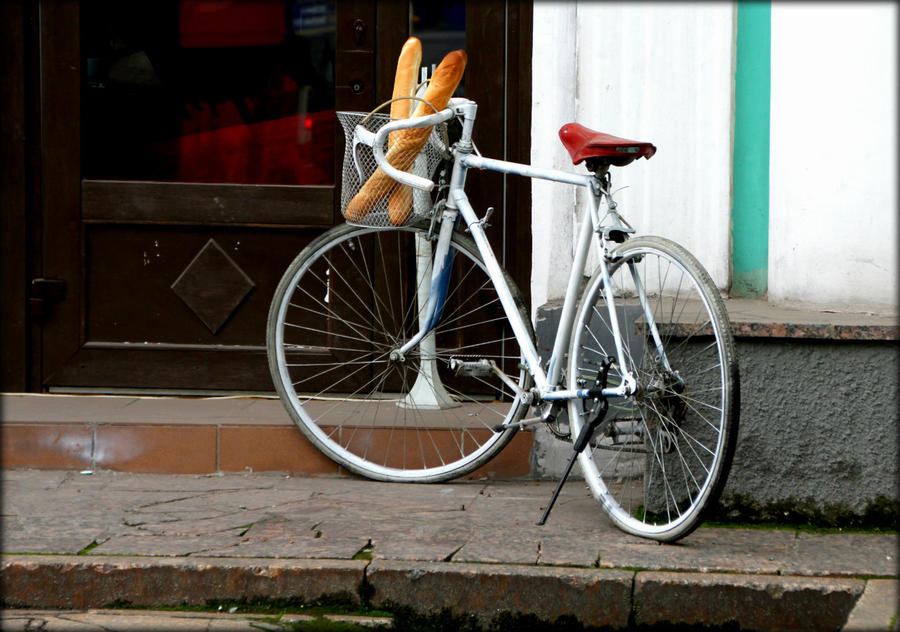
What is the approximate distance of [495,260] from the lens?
12.8 ft

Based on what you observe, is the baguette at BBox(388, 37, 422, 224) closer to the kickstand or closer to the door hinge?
the kickstand

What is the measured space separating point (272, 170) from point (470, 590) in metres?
2.60

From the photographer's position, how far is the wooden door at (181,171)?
4945 millimetres

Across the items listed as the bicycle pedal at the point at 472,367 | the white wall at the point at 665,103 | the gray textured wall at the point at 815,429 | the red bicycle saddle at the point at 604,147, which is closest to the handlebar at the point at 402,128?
the red bicycle saddle at the point at 604,147

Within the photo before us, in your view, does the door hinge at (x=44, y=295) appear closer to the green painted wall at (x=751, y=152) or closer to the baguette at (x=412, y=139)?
the baguette at (x=412, y=139)

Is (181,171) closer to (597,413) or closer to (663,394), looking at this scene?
(597,413)

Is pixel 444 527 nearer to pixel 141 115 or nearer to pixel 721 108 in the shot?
pixel 721 108

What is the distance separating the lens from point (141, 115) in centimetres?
510

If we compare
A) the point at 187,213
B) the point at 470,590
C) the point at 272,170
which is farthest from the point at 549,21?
the point at 470,590

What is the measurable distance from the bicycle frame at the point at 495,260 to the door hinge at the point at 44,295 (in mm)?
1842

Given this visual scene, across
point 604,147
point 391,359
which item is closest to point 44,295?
point 391,359

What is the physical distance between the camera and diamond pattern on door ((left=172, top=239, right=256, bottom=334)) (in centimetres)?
497

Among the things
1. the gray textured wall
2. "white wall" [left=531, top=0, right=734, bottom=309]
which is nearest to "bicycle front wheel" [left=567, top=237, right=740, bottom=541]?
the gray textured wall

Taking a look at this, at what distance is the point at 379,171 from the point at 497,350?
1.27 meters
